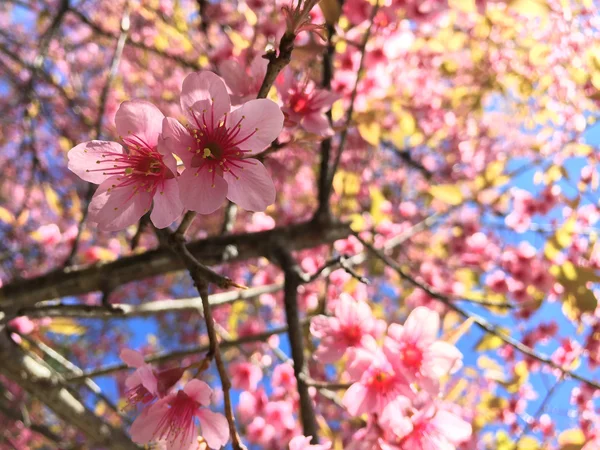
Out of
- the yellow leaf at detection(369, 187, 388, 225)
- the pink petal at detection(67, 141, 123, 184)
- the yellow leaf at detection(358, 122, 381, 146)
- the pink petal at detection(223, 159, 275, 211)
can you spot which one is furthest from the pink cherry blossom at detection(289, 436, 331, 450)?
the yellow leaf at detection(369, 187, 388, 225)

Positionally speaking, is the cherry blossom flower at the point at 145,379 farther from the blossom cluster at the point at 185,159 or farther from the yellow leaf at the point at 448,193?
the yellow leaf at the point at 448,193

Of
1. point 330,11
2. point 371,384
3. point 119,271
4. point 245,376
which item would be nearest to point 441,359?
point 371,384

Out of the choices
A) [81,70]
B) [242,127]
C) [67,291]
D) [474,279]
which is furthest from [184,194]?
[81,70]

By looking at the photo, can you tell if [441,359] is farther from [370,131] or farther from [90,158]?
[370,131]

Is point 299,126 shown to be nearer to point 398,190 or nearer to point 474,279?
point 474,279

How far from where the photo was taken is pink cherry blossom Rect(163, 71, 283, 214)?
2.15ft

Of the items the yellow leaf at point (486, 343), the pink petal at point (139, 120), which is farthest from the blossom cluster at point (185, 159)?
the yellow leaf at point (486, 343)

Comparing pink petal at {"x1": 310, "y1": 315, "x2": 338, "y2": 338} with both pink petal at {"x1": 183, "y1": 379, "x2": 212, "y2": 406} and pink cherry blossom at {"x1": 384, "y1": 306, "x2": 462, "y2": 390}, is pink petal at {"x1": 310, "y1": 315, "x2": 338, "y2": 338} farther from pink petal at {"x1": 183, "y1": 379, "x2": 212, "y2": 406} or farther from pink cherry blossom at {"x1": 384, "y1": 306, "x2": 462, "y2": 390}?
pink petal at {"x1": 183, "y1": 379, "x2": 212, "y2": 406}

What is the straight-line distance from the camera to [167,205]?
2.25 ft

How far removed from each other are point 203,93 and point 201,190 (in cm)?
14

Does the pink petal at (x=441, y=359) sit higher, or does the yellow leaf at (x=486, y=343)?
the yellow leaf at (x=486, y=343)

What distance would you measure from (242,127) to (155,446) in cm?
63

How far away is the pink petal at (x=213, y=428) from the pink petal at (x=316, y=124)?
54cm

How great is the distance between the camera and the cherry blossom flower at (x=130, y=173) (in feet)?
2.25
